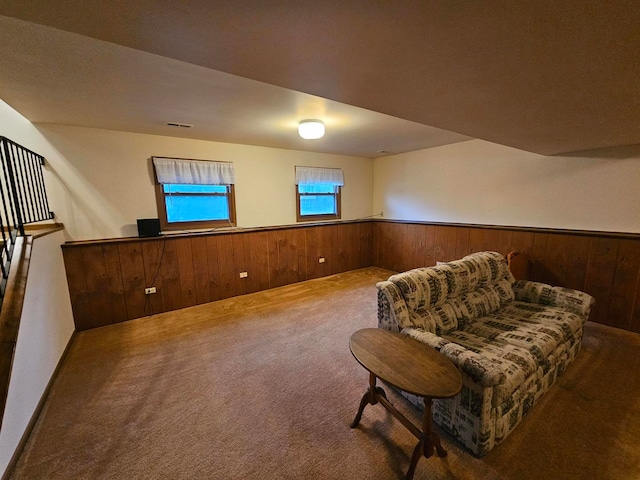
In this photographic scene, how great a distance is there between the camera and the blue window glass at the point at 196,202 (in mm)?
3574

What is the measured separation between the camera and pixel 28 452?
60.4 inches

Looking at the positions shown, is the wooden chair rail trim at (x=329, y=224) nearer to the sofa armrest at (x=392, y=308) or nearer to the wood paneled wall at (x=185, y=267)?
the wood paneled wall at (x=185, y=267)

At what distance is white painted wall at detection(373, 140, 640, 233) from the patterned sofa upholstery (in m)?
1.25

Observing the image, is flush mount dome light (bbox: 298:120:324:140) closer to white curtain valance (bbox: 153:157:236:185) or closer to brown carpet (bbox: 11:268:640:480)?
white curtain valance (bbox: 153:157:236:185)

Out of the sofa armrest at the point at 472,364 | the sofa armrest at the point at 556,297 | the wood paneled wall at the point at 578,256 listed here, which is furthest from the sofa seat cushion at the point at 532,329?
the wood paneled wall at the point at 578,256

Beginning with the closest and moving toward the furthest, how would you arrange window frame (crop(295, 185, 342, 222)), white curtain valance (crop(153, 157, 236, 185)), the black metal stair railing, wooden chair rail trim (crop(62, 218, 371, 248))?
the black metal stair railing, wooden chair rail trim (crop(62, 218, 371, 248)), white curtain valance (crop(153, 157, 236, 185)), window frame (crop(295, 185, 342, 222))

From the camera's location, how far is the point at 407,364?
4.65ft

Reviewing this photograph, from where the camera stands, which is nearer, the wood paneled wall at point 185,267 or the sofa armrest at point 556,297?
the sofa armrest at point 556,297

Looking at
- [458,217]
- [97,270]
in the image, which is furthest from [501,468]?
[97,270]

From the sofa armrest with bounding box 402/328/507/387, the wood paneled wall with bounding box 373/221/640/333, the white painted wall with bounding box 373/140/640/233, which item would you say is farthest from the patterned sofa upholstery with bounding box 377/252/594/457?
the white painted wall with bounding box 373/140/640/233

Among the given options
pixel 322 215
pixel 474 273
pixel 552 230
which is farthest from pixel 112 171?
pixel 552 230

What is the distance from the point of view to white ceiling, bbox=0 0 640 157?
2.63 ft

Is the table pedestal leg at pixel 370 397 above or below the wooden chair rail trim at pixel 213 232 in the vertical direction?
below

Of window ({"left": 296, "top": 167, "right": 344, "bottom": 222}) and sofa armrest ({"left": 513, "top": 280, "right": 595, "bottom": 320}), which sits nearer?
sofa armrest ({"left": 513, "top": 280, "right": 595, "bottom": 320})
